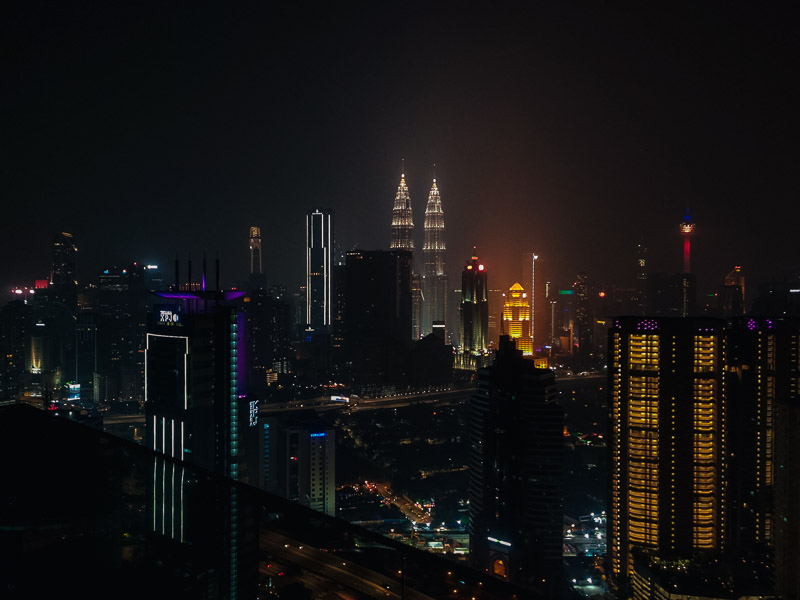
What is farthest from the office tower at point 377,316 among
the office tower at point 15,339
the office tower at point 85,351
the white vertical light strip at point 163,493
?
the white vertical light strip at point 163,493

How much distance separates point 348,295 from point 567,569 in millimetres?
11404

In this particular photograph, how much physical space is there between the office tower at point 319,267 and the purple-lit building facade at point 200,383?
1187 centimetres

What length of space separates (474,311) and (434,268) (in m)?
3.65

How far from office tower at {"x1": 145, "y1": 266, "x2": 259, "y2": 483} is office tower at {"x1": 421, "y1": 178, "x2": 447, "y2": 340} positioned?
14490mm

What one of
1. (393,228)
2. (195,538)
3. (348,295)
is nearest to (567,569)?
(195,538)

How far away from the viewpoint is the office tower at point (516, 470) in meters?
6.55

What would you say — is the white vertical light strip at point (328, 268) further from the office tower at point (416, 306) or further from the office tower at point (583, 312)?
the office tower at point (583, 312)

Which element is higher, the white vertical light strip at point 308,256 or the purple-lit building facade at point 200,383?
the white vertical light strip at point 308,256

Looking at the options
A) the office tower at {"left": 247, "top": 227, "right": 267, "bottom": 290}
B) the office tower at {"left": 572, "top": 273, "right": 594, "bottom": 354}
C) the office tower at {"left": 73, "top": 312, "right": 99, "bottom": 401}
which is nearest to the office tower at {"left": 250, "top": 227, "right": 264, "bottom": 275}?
the office tower at {"left": 247, "top": 227, "right": 267, "bottom": 290}

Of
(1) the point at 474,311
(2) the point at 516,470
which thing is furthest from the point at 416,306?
(2) the point at 516,470

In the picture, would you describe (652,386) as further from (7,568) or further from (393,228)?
(393,228)

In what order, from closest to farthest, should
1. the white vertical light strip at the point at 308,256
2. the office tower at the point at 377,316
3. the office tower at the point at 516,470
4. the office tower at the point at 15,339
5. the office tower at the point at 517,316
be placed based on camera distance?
the office tower at the point at 516,470, the office tower at the point at 15,339, the office tower at the point at 517,316, the office tower at the point at 377,316, the white vertical light strip at the point at 308,256

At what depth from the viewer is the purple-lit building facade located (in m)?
6.19

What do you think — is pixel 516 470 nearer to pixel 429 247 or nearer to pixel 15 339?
pixel 15 339
